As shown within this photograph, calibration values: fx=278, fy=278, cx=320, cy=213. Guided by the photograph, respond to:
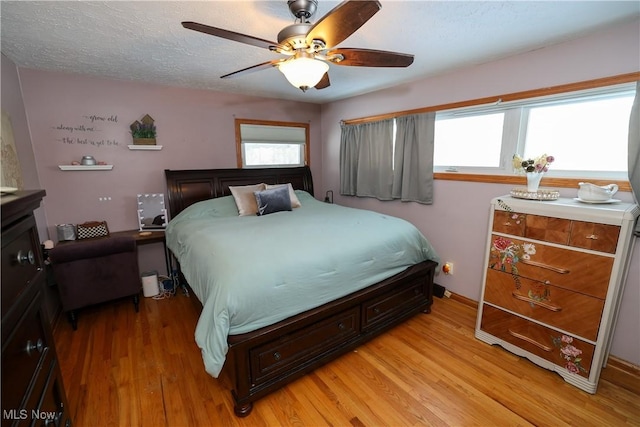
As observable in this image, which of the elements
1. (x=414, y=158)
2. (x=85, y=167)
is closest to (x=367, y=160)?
(x=414, y=158)

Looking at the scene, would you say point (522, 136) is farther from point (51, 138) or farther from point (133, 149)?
point (51, 138)

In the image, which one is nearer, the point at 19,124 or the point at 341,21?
the point at 341,21

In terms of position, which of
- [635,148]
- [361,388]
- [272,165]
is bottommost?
[361,388]

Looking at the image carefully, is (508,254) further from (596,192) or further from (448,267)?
(448,267)

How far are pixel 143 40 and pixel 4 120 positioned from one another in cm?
121

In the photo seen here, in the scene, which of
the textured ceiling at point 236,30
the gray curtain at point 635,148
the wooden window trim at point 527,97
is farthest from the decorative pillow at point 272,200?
the gray curtain at point 635,148

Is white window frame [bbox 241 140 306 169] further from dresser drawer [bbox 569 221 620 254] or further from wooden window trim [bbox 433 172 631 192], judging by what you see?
dresser drawer [bbox 569 221 620 254]

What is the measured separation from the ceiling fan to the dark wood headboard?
201cm

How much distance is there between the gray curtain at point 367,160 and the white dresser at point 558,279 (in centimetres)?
150

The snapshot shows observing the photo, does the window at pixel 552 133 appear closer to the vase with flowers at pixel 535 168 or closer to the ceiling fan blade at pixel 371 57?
the vase with flowers at pixel 535 168

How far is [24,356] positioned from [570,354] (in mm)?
2869

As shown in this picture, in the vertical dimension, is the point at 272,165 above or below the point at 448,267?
above

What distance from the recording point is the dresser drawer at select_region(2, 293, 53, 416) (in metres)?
0.84

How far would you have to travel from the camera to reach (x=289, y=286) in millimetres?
1729
